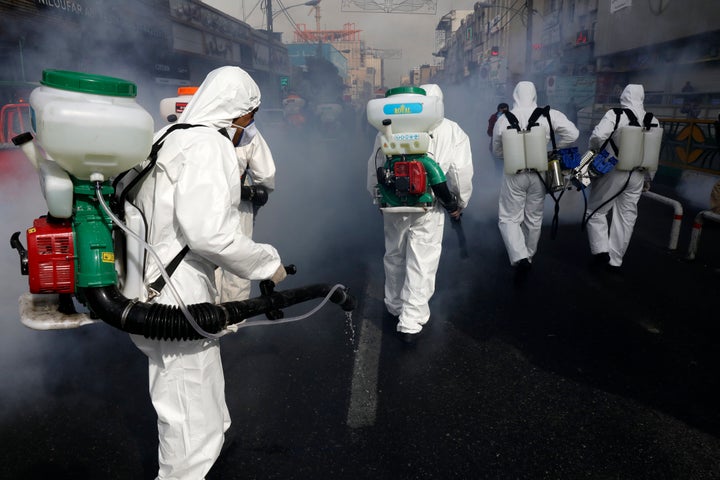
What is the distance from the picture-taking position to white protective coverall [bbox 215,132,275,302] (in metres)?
3.22

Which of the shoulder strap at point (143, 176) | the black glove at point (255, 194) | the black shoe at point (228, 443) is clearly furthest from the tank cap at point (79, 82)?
the black glove at point (255, 194)

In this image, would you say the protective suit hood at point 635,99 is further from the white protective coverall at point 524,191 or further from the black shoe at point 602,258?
the black shoe at point 602,258

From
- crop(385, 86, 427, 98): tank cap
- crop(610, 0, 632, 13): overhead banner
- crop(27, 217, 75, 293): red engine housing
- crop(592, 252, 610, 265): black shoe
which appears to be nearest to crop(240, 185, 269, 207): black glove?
crop(385, 86, 427, 98): tank cap

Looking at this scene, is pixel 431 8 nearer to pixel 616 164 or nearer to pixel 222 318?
pixel 616 164

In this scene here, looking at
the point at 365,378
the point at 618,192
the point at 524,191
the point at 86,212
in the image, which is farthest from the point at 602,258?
the point at 86,212

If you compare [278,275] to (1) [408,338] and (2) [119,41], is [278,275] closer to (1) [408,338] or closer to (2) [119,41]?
(1) [408,338]

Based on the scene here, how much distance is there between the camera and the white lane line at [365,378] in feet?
8.14

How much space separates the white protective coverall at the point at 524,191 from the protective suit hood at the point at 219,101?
304 centimetres

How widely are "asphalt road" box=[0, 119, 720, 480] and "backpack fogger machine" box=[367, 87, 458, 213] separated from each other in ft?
3.08

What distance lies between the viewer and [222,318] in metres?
1.69

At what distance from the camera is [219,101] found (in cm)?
193

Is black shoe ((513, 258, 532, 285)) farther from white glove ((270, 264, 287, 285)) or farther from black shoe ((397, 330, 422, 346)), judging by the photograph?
white glove ((270, 264, 287, 285))

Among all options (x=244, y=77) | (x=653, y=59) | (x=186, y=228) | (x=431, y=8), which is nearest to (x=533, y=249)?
(x=244, y=77)

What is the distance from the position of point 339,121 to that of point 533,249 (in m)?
14.8
